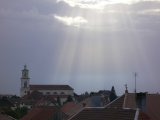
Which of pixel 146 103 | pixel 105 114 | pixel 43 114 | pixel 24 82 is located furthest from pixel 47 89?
pixel 105 114

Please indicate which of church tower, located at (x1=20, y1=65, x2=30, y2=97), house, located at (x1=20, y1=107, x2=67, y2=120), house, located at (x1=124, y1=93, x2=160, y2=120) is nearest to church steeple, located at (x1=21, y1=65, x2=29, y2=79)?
church tower, located at (x1=20, y1=65, x2=30, y2=97)

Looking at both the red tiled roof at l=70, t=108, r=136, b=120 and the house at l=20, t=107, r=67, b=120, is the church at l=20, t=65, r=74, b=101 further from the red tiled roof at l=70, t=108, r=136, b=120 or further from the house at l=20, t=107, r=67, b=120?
the red tiled roof at l=70, t=108, r=136, b=120

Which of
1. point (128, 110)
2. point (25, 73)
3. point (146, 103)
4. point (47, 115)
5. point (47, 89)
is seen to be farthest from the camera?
point (47, 89)

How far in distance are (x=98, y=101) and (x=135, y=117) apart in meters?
15.6

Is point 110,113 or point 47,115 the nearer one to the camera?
point 110,113

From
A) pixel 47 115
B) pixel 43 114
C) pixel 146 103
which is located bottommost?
pixel 47 115

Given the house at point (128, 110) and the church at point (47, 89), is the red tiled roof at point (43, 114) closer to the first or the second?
the house at point (128, 110)

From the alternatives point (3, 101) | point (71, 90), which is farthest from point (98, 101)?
point (71, 90)

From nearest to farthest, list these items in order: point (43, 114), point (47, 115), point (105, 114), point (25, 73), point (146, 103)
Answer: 1. point (105, 114)
2. point (146, 103)
3. point (47, 115)
4. point (43, 114)
5. point (25, 73)

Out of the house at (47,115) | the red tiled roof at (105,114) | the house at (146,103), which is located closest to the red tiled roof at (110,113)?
the red tiled roof at (105,114)

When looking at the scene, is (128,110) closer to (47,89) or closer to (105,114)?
(105,114)

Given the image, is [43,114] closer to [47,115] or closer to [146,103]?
[47,115]

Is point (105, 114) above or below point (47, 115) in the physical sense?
above

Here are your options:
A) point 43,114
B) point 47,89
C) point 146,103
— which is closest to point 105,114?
point 146,103
